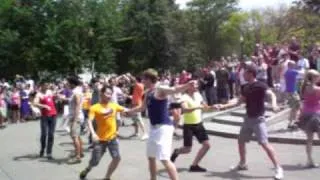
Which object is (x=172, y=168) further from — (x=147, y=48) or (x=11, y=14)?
(x=147, y=48)

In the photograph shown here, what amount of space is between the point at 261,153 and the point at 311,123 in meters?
2.29

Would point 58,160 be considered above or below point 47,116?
below

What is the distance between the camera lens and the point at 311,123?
33.9 feet

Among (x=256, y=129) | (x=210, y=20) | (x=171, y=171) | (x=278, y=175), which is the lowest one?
(x=278, y=175)

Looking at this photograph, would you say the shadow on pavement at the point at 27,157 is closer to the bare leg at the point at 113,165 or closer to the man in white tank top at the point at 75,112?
the man in white tank top at the point at 75,112

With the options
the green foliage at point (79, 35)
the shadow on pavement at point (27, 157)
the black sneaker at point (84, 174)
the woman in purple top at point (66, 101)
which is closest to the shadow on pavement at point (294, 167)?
the black sneaker at point (84, 174)

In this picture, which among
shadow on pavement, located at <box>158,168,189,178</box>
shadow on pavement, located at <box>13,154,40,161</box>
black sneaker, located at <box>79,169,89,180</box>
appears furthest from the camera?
shadow on pavement, located at <box>13,154,40,161</box>

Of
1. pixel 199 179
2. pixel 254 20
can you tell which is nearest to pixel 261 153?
pixel 199 179

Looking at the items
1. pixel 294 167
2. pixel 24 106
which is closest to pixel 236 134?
pixel 294 167

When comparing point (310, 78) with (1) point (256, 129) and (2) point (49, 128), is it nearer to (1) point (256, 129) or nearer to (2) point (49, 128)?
(1) point (256, 129)

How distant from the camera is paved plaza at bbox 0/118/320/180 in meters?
9.99

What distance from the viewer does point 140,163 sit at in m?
11.6

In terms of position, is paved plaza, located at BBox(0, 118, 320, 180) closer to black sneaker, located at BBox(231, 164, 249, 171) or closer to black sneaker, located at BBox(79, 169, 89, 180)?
black sneaker, located at BBox(231, 164, 249, 171)

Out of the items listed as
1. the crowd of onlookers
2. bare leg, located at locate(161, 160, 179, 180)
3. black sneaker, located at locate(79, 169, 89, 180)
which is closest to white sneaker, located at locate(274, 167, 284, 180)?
bare leg, located at locate(161, 160, 179, 180)
